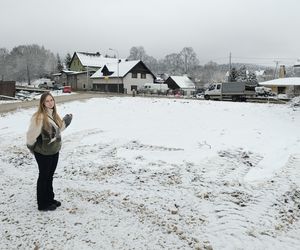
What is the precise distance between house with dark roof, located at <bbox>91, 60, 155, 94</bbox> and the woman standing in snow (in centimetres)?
6007

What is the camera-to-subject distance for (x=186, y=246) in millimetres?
4438

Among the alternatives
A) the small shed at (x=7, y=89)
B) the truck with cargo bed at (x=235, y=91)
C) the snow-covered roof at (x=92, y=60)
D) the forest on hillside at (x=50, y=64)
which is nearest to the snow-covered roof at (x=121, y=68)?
the snow-covered roof at (x=92, y=60)

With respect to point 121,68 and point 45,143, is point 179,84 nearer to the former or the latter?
point 121,68

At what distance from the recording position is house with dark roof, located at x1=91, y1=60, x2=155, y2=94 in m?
67.6

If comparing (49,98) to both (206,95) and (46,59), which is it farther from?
(46,59)

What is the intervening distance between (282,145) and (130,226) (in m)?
7.39

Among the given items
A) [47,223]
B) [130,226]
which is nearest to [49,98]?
[47,223]

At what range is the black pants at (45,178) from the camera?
18.0 feet

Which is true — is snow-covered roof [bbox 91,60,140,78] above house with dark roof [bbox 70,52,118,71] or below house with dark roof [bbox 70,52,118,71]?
below

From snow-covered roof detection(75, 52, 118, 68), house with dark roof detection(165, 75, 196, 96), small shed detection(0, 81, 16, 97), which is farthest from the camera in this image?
snow-covered roof detection(75, 52, 118, 68)

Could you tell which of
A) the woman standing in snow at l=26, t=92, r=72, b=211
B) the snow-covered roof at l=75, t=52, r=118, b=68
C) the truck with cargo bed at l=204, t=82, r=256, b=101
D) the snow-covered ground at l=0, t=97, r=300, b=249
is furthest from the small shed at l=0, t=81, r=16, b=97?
the snow-covered roof at l=75, t=52, r=118, b=68

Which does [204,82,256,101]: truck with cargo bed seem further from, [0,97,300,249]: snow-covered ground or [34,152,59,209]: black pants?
[34,152,59,209]: black pants

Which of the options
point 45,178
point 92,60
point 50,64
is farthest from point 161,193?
point 50,64

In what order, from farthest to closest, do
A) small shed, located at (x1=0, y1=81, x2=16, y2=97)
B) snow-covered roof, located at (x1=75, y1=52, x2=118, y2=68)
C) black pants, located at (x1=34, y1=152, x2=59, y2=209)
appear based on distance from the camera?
snow-covered roof, located at (x1=75, y1=52, x2=118, y2=68)
small shed, located at (x1=0, y1=81, x2=16, y2=97)
black pants, located at (x1=34, y1=152, x2=59, y2=209)
